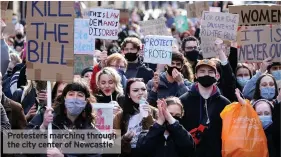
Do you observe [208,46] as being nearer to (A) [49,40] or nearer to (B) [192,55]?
(B) [192,55]

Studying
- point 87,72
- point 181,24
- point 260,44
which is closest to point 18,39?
point 181,24

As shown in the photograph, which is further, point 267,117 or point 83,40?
point 83,40

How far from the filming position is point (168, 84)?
999cm

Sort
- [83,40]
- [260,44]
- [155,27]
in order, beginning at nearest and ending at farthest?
1. [260,44]
2. [83,40]
3. [155,27]

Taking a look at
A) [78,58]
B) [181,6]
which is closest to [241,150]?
[78,58]

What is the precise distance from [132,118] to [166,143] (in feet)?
1.46

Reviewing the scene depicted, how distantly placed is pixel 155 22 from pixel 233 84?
12.7 feet

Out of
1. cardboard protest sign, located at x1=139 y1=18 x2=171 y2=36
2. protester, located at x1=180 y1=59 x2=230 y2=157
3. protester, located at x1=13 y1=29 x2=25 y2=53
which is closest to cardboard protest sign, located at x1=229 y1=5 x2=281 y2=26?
cardboard protest sign, located at x1=139 y1=18 x2=171 y2=36

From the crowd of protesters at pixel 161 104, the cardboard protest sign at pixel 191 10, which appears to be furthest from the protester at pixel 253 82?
the cardboard protest sign at pixel 191 10

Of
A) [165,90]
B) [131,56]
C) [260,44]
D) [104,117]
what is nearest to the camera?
[104,117]

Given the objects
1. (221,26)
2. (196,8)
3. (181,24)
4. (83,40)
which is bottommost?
(83,40)

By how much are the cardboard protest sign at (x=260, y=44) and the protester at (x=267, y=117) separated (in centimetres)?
156

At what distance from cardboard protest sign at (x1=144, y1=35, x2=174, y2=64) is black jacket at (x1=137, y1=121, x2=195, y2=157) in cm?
271

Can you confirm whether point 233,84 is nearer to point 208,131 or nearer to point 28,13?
point 208,131
